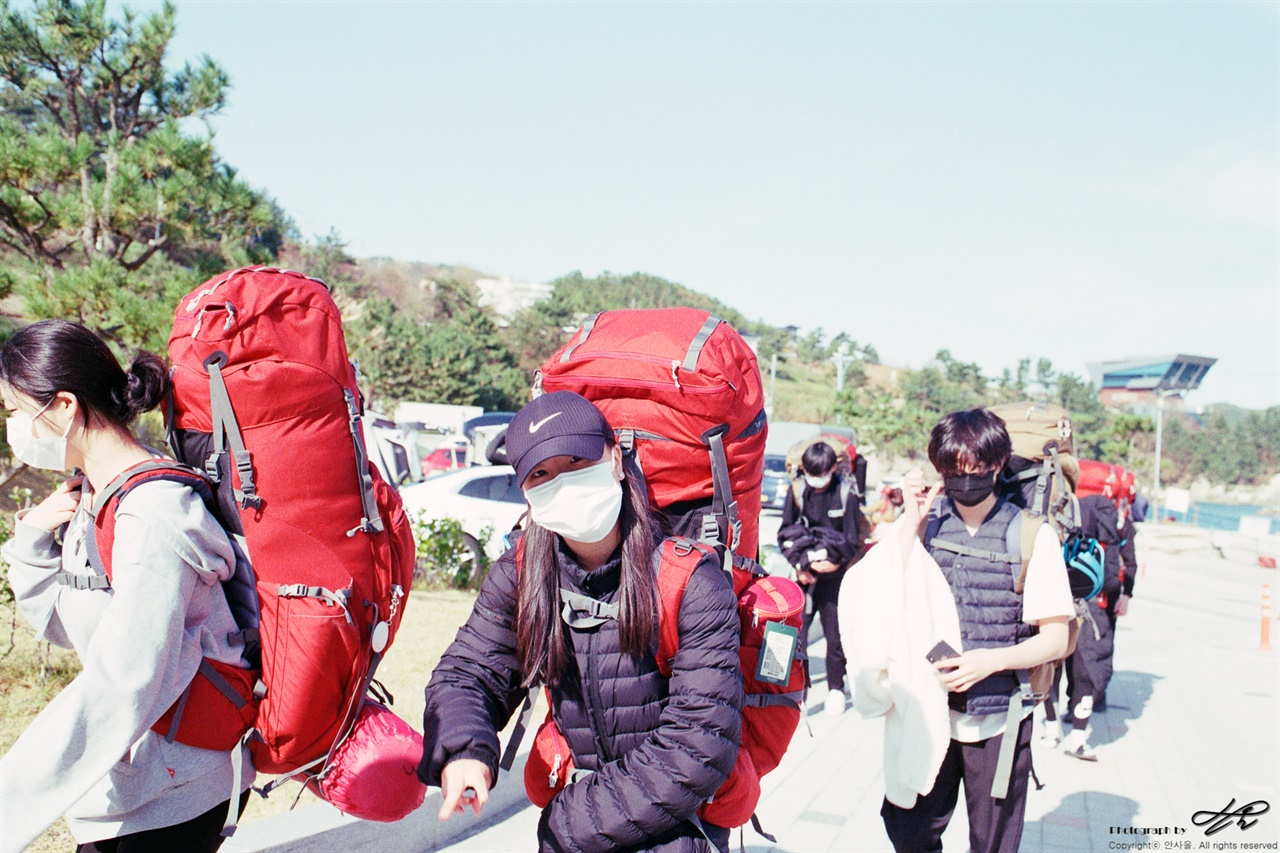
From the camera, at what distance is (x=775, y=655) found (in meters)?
2.16

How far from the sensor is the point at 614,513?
206cm

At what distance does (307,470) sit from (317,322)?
40 cm

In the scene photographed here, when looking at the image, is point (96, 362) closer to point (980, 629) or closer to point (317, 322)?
point (317, 322)

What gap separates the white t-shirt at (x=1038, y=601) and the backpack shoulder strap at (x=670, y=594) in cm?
162

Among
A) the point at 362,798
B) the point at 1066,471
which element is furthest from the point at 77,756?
the point at 1066,471

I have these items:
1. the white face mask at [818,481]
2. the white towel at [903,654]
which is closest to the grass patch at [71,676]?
the white towel at [903,654]

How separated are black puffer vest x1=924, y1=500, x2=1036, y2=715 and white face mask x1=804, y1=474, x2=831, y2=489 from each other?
3428mm

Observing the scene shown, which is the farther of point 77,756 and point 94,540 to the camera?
point 94,540

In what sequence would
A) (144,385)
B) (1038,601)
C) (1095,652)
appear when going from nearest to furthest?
(144,385)
(1038,601)
(1095,652)

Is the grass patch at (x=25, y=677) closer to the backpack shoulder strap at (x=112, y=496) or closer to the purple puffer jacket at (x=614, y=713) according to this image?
the backpack shoulder strap at (x=112, y=496)

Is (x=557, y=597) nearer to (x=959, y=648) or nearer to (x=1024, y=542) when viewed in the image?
(x=959, y=648)

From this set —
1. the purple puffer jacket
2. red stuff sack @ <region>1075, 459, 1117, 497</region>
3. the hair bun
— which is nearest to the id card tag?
the purple puffer jacket

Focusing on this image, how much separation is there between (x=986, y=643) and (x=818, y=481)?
142 inches

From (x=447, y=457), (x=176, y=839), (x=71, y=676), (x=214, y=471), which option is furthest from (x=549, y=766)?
(x=447, y=457)
